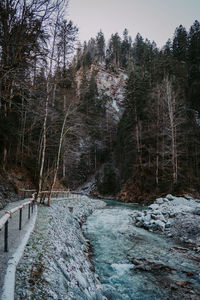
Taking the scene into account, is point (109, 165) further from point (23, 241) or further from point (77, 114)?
point (23, 241)

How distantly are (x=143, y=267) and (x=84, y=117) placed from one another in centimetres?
1139

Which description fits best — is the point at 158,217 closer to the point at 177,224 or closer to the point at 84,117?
the point at 177,224

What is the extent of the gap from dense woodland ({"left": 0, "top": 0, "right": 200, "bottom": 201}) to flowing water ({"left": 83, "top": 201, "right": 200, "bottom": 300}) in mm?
4878

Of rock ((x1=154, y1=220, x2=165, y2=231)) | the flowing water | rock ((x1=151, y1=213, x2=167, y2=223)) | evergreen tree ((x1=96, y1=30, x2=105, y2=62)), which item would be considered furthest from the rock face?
the flowing water

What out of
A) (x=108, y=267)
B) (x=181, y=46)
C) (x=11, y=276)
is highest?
(x=181, y=46)

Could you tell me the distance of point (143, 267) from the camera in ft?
16.3

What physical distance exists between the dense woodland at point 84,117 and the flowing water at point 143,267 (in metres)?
4.88

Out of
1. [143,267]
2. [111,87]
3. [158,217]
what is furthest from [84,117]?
[111,87]

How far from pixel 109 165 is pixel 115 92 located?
31263 millimetres

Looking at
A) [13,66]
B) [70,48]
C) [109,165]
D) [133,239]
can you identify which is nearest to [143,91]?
[109,165]

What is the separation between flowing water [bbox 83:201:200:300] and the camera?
3.90 meters

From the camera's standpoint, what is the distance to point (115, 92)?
55531 mm

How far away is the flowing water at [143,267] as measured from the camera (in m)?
3.90

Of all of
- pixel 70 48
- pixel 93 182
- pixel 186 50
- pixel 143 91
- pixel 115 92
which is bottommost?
pixel 93 182
